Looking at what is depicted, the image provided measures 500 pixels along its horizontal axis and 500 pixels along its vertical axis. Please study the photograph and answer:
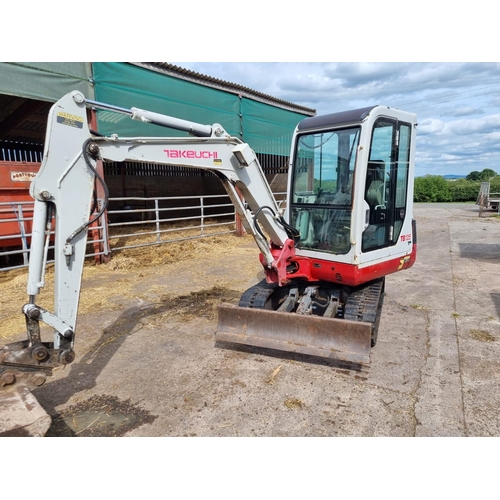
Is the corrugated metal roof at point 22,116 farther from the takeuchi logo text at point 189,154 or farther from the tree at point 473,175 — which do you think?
the tree at point 473,175

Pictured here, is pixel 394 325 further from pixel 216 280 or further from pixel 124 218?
pixel 124 218

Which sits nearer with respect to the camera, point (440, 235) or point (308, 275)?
point (308, 275)

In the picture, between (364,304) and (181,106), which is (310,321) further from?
(181,106)

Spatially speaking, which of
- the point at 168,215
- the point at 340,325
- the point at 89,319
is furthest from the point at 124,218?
the point at 340,325

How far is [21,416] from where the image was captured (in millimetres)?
2344

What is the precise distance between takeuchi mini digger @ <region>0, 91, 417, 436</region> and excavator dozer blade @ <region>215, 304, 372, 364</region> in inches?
0.4

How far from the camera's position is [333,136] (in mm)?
4391

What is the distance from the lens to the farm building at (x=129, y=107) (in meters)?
7.13

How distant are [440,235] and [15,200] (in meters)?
12.4

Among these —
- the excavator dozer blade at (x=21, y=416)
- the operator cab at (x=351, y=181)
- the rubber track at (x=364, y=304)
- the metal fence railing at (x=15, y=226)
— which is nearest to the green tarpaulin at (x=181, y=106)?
the metal fence railing at (x=15, y=226)

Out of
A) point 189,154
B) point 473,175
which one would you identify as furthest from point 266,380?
point 473,175

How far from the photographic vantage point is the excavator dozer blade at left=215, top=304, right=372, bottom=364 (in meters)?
3.56

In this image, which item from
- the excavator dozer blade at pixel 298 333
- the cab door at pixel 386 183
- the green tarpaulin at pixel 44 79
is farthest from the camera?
the green tarpaulin at pixel 44 79

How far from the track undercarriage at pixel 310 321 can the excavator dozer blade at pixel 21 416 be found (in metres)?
1.93
